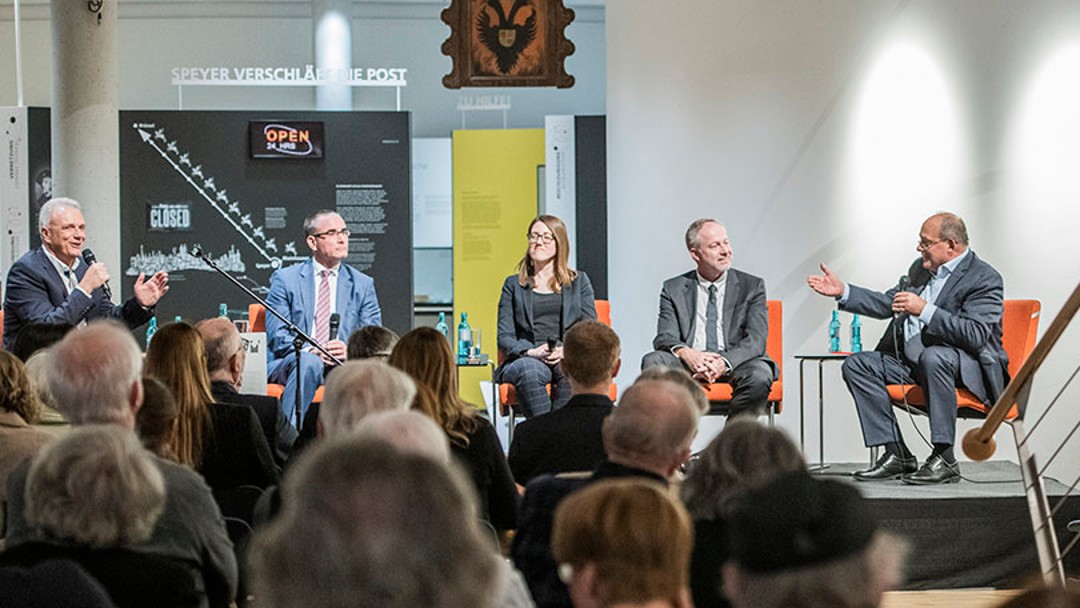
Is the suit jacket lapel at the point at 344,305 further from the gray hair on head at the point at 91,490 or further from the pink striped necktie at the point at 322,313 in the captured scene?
the gray hair on head at the point at 91,490

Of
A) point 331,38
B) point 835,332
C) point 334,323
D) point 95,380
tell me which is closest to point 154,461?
point 95,380

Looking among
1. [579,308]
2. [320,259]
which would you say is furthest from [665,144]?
[320,259]

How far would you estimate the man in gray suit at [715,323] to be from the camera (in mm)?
6434

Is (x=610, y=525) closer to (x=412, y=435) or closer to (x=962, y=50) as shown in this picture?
(x=412, y=435)

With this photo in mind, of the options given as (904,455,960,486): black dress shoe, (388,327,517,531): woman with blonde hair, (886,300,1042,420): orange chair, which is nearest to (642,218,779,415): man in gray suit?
(886,300,1042,420): orange chair

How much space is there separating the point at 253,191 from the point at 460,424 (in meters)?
7.12

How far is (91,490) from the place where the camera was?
2180mm

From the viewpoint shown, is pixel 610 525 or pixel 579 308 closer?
pixel 610 525

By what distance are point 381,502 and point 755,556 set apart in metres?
0.41

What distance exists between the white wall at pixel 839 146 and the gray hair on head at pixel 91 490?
205 inches

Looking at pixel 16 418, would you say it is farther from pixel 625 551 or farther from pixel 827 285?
pixel 827 285

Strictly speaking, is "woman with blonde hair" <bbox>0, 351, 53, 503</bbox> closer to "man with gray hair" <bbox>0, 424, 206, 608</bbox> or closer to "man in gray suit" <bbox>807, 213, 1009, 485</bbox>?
"man with gray hair" <bbox>0, 424, 206, 608</bbox>

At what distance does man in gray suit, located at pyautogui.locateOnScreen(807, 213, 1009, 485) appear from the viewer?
5.94 meters

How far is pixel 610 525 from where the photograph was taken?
1.75m
